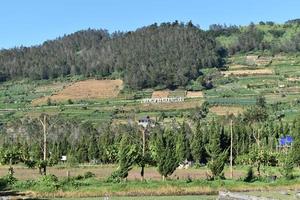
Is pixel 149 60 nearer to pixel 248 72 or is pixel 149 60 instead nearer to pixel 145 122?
pixel 248 72

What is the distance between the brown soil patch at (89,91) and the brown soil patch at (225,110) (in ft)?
105

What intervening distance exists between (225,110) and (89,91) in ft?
143

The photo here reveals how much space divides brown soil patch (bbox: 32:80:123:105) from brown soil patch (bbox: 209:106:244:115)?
32.1m

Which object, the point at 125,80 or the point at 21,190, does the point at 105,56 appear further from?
the point at 21,190

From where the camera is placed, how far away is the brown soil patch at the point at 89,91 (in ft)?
504

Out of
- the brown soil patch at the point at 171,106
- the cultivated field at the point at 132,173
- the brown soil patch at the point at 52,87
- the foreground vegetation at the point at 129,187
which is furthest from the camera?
the brown soil patch at the point at 52,87

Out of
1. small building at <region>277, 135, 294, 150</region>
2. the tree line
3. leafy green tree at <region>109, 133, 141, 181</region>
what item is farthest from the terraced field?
leafy green tree at <region>109, 133, 141, 181</region>

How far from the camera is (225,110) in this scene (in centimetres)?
13012

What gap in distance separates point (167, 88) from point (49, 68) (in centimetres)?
4685

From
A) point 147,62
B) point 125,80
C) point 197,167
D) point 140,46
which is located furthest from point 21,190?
point 140,46

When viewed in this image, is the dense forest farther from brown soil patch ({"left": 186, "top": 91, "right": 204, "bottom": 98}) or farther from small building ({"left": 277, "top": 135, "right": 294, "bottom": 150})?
small building ({"left": 277, "top": 135, "right": 294, "bottom": 150})

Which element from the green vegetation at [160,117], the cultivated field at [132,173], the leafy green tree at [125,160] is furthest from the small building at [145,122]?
the leafy green tree at [125,160]

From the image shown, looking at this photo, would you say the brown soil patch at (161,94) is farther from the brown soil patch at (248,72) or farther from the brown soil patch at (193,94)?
the brown soil patch at (248,72)

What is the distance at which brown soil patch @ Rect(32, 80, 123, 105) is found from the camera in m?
154
